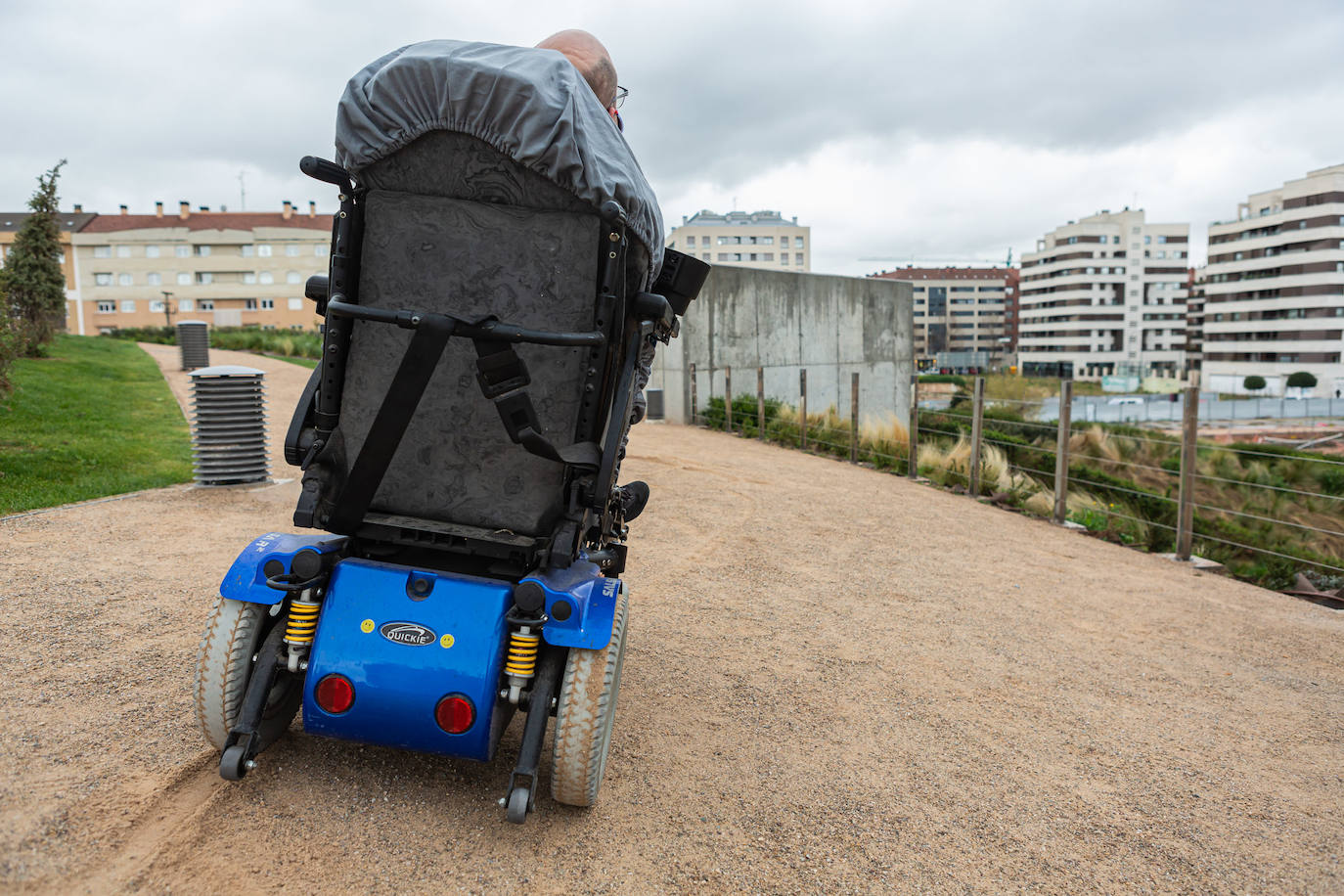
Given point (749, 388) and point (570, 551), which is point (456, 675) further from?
point (749, 388)

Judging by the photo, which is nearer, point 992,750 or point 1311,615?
point 992,750

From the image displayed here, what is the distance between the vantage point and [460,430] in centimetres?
298

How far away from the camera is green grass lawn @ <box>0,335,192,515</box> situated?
805cm

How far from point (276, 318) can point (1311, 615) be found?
254 feet

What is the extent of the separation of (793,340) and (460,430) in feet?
66.1

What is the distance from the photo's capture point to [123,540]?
6305mm

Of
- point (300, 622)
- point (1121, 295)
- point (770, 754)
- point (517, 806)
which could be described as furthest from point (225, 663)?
point (1121, 295)

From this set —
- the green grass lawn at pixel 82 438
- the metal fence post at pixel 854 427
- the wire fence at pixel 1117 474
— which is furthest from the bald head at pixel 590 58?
the metal fence post at pixel 854 427

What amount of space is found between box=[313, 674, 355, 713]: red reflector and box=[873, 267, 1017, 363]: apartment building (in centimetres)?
13735

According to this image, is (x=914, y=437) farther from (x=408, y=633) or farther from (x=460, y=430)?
(x=408, y=633)

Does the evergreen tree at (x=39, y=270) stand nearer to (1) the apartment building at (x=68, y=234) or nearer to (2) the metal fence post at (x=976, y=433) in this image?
(2) the metal fence post at (x=976, y=433)

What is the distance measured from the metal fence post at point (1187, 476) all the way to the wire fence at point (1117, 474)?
0.04 feet

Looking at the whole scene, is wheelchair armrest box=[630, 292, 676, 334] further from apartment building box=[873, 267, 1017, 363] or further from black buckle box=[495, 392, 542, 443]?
apartment building box=[873, 267, 1017, 363]

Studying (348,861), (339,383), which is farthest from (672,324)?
(348,861)
